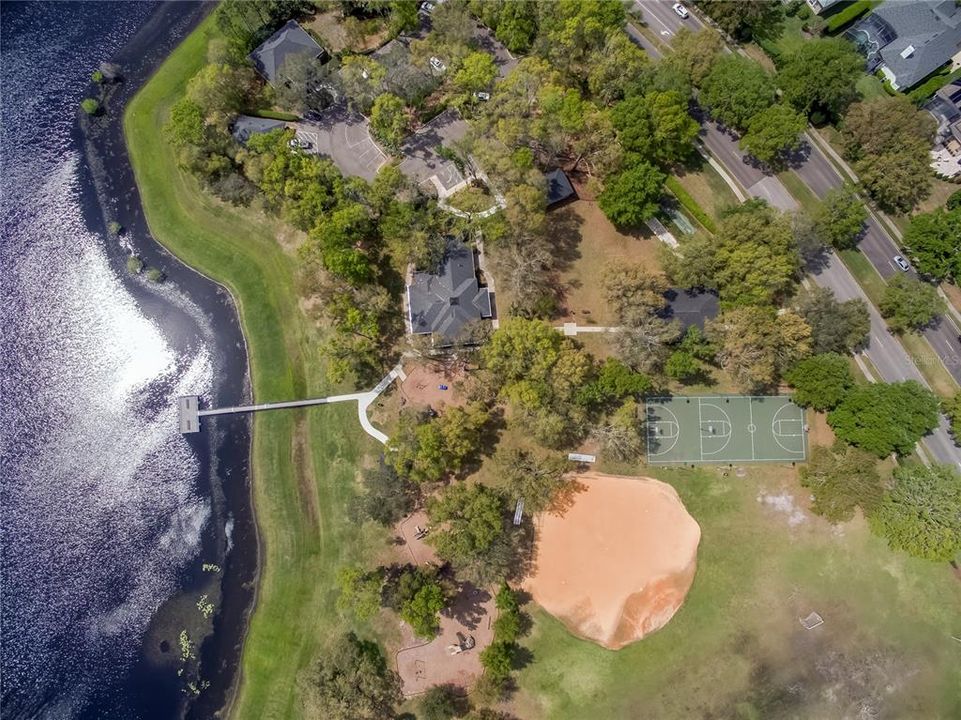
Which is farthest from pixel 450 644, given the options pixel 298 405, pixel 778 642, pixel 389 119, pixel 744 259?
pixel 389 119

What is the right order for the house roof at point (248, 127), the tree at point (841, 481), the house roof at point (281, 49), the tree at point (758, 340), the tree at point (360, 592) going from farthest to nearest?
1. the house roof at point (281, 49)
2. the house roof at point (248, 127)
3. the tree at point (758, 340)
4. the tree at point (841, 481)
5. the tree at point (360, 592)

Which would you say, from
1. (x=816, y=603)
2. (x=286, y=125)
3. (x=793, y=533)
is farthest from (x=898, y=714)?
(x=286, y=125)

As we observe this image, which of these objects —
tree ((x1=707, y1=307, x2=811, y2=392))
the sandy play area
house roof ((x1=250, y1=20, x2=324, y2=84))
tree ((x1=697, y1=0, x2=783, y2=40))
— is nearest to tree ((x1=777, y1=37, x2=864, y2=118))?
tree ((x1=697, y1=0, x2=783, y2=40))

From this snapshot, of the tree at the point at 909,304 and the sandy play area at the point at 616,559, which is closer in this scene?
the sandy play area at the point at 616,559

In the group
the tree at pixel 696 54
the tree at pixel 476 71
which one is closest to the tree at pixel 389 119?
the tree at pixel 476 71

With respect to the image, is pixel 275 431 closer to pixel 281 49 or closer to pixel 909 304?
pixel 281 49

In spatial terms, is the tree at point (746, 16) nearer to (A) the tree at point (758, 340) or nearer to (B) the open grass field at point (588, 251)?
(B) the open grass field at point (588, 251)
